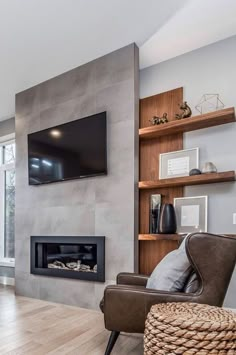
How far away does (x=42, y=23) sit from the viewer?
2770 mm

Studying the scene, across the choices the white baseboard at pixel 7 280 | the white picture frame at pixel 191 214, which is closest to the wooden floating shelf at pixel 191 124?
the white picture frame at pixel 191 214

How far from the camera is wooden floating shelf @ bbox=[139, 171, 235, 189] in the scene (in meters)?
2.63

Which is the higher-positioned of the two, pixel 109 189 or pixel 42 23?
pixel 42 23

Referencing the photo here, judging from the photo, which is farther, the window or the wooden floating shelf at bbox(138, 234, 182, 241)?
the window

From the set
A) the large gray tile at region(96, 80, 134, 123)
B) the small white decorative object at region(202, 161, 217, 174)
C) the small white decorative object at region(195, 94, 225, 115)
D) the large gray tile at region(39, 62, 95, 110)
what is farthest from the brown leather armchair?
the large gray tile at region(39, 62, 95, 110)

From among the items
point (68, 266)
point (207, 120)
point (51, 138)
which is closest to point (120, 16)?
point (207, 120)

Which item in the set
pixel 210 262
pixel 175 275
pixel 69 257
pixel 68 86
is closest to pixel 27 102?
pixel 68 86

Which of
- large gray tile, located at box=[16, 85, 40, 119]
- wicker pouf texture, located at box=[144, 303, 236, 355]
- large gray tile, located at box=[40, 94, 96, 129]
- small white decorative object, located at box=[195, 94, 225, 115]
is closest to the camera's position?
wicker pouf texture, located at box=[144, 303, 236, 355]

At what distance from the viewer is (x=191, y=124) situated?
2.94m

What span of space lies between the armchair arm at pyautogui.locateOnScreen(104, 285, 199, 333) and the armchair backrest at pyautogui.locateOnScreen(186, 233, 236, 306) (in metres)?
0.09

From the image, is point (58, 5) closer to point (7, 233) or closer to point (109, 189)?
point (109, 189)

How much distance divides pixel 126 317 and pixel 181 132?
207 centimetres

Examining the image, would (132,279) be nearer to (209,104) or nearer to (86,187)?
(86,187)

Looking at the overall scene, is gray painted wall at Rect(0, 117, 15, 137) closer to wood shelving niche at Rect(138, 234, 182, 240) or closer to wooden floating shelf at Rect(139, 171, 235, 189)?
wooden floating shelf at Rect(139, 171, 235, 189)
